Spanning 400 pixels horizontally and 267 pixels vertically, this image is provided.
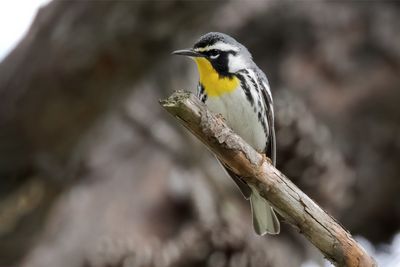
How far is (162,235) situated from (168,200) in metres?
0.22

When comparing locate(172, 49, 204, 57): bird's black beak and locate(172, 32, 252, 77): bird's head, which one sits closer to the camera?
locate(172, 49, 204, 57): bird's black beak

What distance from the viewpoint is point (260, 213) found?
3.53 metres

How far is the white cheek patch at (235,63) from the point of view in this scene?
3.53m

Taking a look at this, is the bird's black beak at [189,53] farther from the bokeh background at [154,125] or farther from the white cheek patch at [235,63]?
the bokeh background at [154,125]

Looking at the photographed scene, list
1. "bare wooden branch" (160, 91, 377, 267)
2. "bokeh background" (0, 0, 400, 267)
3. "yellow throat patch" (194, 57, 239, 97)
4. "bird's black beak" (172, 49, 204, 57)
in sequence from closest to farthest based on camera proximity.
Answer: "bare wooden branch" (160, 91, 377, 267) < "bird's black beak" (172, 49, 204, 57) < "yellow throat patch" (194, 57, 239, 97) < "bokeh background" (0, 0, 400, 267)

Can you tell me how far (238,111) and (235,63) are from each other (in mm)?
207

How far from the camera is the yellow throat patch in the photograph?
11.4 ft

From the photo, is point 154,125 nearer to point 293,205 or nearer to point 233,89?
point 233,89

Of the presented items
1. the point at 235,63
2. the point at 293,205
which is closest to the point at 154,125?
the point at 235,63

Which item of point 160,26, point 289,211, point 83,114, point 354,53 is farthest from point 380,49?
point 289,211

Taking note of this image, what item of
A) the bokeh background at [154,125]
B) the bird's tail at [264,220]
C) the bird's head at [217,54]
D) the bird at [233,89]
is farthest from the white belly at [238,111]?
the bokeh background at [154,125]

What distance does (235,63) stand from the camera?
3553mm

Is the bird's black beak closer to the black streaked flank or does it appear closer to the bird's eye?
the bird's eye

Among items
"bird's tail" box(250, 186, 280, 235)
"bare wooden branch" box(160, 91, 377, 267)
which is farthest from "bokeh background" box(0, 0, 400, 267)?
"bare wooden branch" box(160, 91, 377, 267)
